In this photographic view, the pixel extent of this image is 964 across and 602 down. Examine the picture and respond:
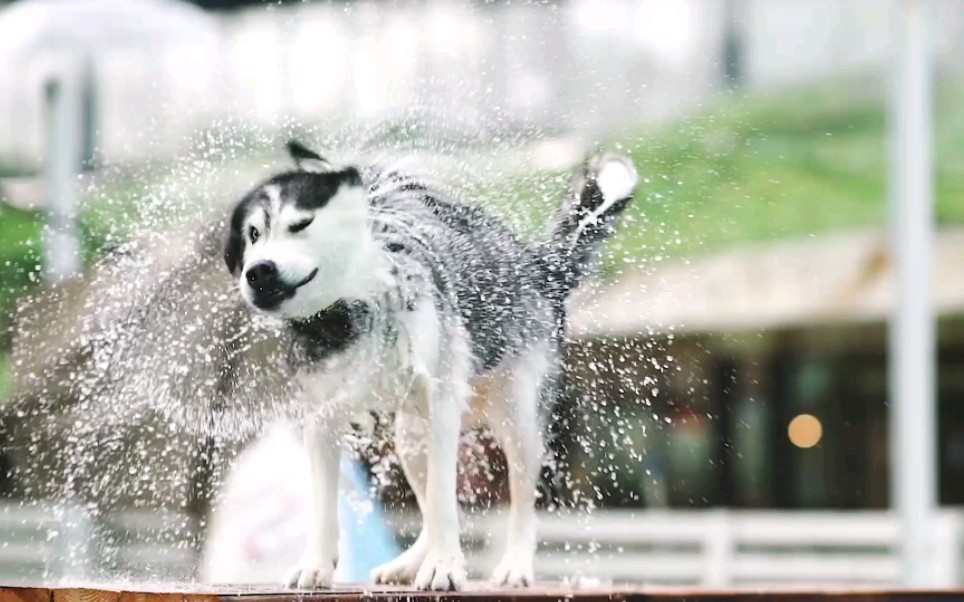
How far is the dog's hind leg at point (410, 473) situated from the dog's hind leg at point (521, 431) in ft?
0.17

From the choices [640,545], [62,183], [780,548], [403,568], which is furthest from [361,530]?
[780,548]

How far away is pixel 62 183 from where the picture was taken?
99cm

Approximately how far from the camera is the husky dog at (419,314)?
2.52ft

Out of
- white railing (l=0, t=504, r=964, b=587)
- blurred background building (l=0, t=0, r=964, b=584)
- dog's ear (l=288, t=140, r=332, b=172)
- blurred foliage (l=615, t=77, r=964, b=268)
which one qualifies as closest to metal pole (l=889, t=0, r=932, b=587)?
white railing (l=0, t=504, r=964, b=587)

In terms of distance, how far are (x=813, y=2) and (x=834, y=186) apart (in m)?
1.29

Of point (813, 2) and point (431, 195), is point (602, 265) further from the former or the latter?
point (813, 2)

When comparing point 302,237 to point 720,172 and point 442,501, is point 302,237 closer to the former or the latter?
point 442,501

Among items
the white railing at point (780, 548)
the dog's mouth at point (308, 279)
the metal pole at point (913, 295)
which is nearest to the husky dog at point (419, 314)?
the dog's mouth at point (308, 279)

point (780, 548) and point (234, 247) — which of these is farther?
point (780, 548)

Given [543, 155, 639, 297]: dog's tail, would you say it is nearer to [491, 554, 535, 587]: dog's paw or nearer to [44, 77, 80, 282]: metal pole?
[491, 554, 535, 587]: dog's paw

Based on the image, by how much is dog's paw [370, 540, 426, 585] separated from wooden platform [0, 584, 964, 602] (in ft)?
0.11

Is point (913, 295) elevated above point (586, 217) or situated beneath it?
elevated above

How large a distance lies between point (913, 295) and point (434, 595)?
231cm

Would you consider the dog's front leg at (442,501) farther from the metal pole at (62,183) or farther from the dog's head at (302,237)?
the metal pole at (62,183)
